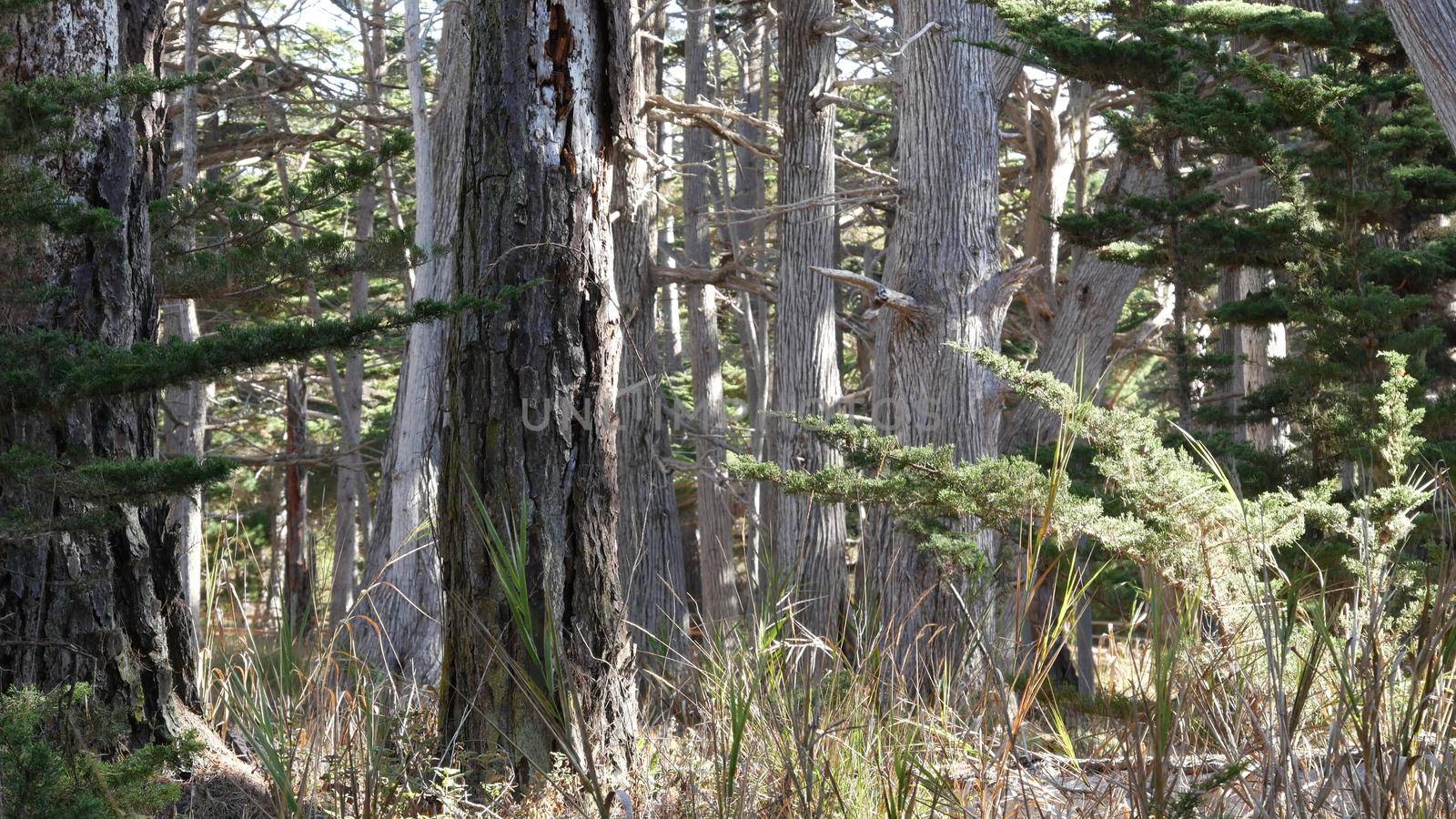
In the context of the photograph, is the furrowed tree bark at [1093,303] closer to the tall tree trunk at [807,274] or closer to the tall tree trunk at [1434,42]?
the tall tree trunk at [807,274]

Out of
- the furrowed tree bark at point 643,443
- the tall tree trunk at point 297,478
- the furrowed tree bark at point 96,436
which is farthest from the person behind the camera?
the tall tree trunk at point 297,478

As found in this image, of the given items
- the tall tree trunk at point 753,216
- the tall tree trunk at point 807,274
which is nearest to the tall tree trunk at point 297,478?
the tall tree trunk at point 753,216

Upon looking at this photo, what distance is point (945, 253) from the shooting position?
280 inches

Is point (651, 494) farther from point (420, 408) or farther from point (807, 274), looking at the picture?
point (807, 274)

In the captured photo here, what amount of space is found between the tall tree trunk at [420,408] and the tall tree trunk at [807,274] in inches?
115

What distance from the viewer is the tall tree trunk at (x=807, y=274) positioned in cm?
962

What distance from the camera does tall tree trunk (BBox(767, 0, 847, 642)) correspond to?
9.62 meters

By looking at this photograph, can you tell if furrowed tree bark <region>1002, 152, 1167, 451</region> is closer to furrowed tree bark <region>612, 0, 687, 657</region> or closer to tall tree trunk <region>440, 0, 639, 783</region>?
furrowed tree bark <region>612, 0, 687, 657</region>

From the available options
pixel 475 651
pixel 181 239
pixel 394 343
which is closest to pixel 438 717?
pixel 475 651

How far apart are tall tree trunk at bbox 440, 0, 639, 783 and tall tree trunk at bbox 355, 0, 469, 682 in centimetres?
455

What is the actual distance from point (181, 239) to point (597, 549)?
2746 mm

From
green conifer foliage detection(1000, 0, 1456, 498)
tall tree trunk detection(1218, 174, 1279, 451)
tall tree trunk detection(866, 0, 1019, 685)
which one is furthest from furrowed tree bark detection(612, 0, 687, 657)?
tall tree trunk detection(1218, 174, 1279, 451)

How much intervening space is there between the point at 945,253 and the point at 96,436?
5.05 m

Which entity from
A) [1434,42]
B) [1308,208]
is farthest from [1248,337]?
[1434,42]
